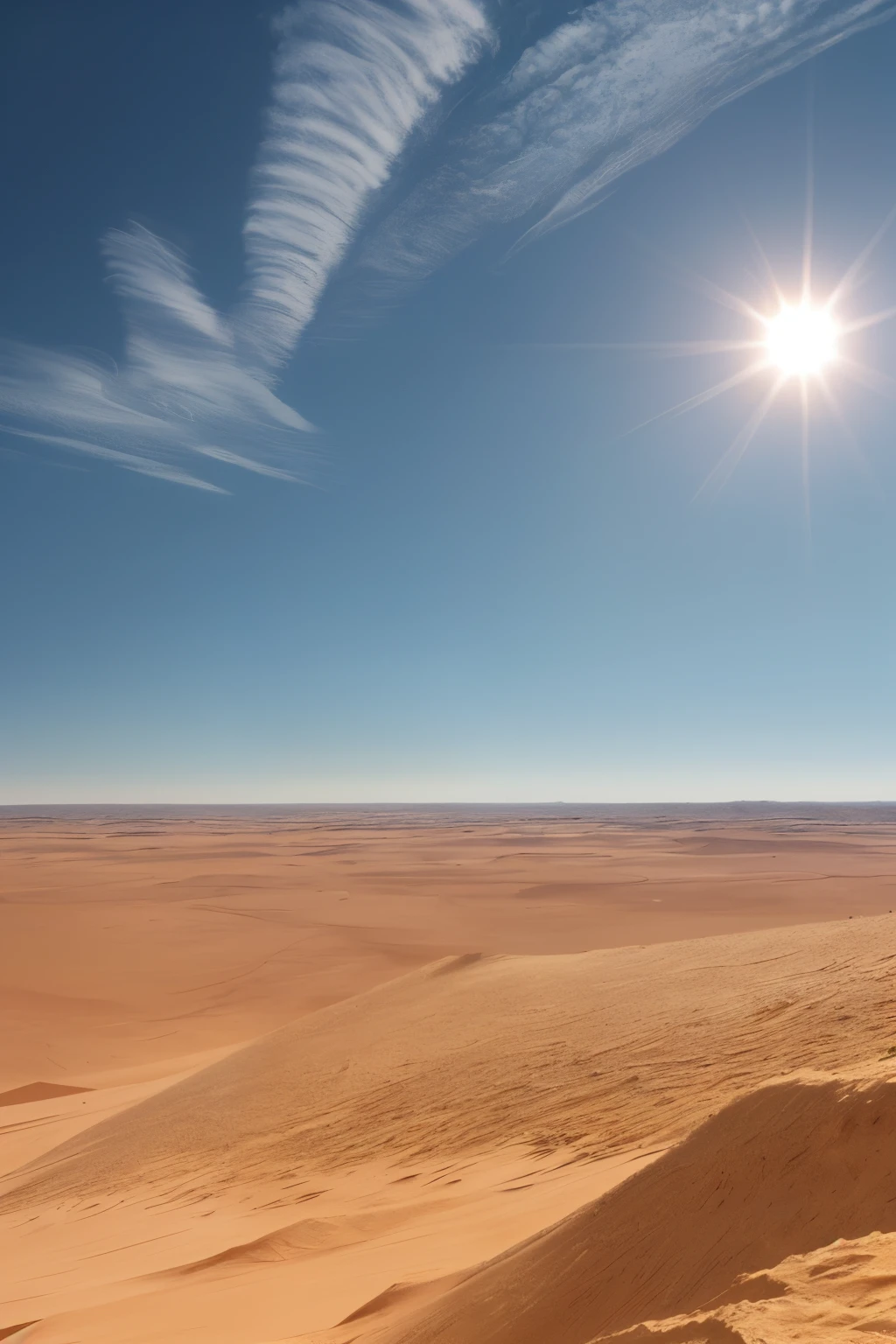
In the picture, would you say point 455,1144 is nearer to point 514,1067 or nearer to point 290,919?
point 514,1067

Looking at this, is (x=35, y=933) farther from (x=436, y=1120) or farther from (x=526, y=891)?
(x=436, y=1120)

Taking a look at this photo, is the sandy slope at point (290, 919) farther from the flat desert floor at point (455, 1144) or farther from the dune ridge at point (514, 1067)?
the dune ridge at point (514, 1067)

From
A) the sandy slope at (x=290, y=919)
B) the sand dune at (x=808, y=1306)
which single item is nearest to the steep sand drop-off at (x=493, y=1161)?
the sand dune at (x=808, y=1306)

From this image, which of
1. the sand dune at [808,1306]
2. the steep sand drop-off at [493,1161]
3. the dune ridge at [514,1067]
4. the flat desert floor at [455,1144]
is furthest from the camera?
the dune ridge at [514,1067]

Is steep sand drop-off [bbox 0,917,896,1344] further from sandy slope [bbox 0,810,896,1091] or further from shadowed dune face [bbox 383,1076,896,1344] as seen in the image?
sandy slope [bbox 0,810,896,1091]

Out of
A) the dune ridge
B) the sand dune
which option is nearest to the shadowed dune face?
the sand dune

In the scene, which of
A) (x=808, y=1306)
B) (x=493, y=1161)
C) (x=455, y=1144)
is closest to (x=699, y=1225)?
(x=808, y=1306)
